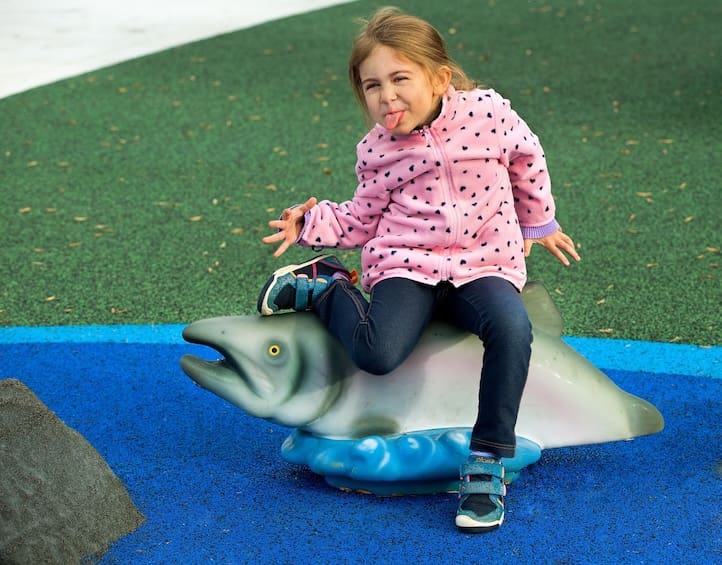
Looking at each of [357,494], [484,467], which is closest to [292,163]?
[357,494]

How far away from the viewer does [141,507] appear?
120 inches

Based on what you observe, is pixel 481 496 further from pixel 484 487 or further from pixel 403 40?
pixel 403 40

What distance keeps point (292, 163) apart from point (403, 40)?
3.35 meters

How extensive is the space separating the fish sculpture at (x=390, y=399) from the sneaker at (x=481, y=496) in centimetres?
12

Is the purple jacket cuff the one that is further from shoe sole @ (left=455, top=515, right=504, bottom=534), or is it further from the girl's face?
shoe sole @ (left=455, top=515, right=504, bottom=534)

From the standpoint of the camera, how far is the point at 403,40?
2.96 metres

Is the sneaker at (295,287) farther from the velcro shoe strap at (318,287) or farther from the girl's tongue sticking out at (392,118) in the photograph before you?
the girl's tongue sticking out at (392,118)

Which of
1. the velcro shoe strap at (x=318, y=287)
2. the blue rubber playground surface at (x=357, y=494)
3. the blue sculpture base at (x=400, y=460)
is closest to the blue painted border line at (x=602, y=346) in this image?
the blue rubber playground surface at (x=357, y=494)

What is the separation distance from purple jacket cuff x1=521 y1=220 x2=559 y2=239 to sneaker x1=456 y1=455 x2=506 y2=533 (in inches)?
26.8

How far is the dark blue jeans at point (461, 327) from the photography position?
9.44ft

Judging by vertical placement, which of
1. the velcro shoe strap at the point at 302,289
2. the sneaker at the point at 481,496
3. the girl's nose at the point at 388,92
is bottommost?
the sneaker at the point at 481,496

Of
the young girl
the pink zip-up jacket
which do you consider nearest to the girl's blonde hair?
the young girl

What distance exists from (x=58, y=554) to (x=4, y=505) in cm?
18

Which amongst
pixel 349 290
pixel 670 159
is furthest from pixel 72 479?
pixel 670 159
